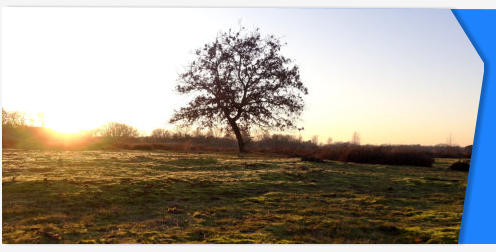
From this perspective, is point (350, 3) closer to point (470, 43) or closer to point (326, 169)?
point (470, 43)

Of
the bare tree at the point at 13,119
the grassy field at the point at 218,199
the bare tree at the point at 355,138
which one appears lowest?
the grassy field at the point at 218,199

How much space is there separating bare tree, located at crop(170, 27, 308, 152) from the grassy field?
1.03 m

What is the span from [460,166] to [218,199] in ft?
19.9

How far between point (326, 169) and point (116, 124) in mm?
5721

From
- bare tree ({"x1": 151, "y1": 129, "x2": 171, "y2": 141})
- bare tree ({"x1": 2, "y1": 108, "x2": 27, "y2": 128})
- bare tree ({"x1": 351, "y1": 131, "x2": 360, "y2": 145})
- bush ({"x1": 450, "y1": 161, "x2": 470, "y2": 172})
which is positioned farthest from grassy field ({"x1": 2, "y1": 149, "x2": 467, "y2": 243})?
bare tree ({"x1": 351, "y1": 131, "x2": 360, "y2": 145})

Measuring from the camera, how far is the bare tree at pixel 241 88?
10766 millimetres

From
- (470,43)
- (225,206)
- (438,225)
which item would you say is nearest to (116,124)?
(225,206)

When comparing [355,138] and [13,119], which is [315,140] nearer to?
[355,138]

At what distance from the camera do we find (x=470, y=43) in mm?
9812

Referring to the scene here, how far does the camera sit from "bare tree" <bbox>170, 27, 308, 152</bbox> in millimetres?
10766

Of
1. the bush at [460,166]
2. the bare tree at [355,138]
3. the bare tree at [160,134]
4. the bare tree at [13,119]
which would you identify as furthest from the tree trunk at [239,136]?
the bush at [460,166]

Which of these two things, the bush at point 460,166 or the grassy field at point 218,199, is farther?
the bush at point 460,166

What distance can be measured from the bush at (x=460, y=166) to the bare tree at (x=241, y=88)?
4134 mm

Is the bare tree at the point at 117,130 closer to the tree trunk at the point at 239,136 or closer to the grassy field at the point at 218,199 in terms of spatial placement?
the grassy field at the point at 218,199
